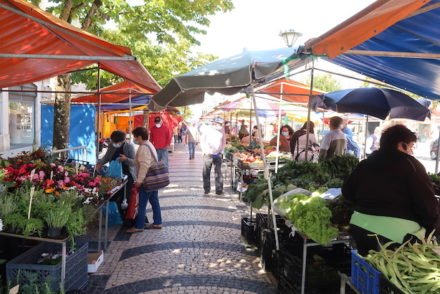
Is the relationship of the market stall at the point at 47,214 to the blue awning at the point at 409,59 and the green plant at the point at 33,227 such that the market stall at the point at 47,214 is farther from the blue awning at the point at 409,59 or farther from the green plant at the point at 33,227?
the blue awning at the point at 409,59

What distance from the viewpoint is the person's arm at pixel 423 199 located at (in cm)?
300

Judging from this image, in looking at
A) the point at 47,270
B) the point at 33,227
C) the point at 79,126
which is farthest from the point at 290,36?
the point at 79,126

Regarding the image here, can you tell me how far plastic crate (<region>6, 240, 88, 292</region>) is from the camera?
3760 millimetres

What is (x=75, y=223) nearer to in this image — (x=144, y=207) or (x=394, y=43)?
(x=144, y=207)

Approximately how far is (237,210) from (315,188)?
12.3 feet

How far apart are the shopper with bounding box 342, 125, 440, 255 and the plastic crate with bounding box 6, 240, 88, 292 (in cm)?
291

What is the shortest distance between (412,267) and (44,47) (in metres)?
5.39

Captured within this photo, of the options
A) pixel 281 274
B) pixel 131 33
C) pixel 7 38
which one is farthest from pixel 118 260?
pixel 131 33

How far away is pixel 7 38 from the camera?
5.08 meters

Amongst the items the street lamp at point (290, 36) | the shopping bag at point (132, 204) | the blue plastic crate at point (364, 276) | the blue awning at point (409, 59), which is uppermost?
the street lamp at point (290, 36)

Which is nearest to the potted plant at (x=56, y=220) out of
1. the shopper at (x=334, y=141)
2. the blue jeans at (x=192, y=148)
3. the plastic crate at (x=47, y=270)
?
the plastic crate at (x=47, y=270)

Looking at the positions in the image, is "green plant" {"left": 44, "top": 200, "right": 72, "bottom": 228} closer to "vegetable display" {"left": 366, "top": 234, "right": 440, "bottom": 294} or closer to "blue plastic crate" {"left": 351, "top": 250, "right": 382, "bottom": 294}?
"blue plastic crate" {"left": 351, "top": 250, "right": 382, "bottom": 294}

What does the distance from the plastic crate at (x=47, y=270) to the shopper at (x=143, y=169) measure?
1.99m

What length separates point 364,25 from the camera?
235 cm
